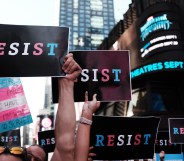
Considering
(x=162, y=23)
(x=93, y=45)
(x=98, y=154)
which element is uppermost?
(x=93, y=45)

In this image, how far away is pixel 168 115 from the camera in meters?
20.8

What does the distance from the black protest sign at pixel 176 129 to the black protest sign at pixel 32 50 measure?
469 cm

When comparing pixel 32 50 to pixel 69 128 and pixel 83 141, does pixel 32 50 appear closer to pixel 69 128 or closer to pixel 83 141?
pixel 69 128

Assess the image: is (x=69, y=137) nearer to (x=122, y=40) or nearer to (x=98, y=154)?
(x=98, y=154)

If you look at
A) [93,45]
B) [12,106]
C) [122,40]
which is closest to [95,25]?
[93,45]

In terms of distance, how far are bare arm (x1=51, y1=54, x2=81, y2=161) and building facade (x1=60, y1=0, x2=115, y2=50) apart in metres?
150

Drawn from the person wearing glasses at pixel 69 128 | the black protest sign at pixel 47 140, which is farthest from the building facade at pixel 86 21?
the person wearing glasses at pixel 69 128

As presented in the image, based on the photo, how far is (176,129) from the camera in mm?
7492

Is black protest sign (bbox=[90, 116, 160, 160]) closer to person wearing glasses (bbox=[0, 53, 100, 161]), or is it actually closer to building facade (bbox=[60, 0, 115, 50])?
person wearing glasses (bbox=[0, 53, 100, 161])

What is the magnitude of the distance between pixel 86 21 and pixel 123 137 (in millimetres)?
161328

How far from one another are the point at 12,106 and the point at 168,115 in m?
15.8

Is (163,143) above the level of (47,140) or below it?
below

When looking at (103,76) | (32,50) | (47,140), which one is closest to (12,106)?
(47,140)

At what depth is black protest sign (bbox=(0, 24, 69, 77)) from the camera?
329cm
